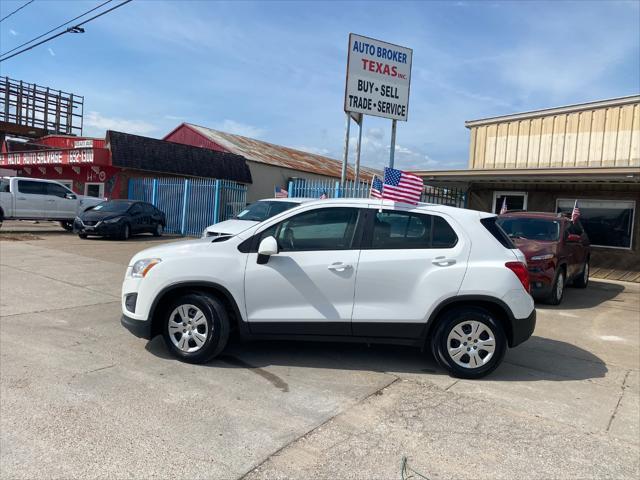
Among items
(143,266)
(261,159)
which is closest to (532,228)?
(143,266)

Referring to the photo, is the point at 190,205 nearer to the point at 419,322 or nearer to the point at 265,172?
the point at 265,172

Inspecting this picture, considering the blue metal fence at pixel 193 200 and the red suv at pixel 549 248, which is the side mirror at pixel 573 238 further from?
the blue metal fence at pixel 193 200

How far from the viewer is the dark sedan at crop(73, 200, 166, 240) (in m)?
16.6

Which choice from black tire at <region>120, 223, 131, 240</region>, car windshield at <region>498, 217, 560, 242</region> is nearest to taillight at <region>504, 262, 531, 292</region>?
car windshield at <region>498, 217, 560, 242</region>

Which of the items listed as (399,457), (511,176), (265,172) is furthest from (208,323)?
(265,172)

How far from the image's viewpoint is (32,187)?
18.1 m

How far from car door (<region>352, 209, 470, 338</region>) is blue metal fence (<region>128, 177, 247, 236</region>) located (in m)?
15.2

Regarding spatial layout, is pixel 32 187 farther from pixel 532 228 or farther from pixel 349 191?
pixel 532 228

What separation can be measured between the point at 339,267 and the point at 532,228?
667 cm

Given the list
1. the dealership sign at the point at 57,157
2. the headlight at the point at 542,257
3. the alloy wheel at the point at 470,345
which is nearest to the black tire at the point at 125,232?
the dealership sign at the point at 57,157

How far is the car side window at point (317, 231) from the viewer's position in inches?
199

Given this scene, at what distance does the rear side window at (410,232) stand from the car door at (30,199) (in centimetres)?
1667

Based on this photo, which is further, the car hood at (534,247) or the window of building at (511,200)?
the window of building at (511,200)

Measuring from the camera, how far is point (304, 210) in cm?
513
